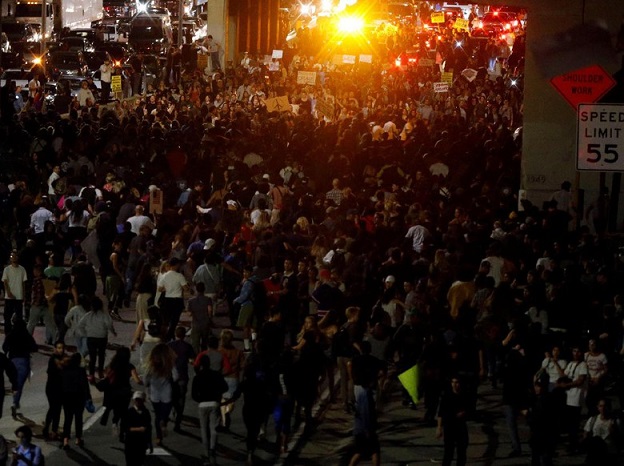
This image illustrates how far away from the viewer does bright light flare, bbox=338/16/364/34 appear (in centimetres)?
5541

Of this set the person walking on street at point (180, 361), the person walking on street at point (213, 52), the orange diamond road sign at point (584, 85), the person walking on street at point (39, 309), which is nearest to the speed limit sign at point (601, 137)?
the orange diamond road sign at point (584, 85)

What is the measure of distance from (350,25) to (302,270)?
36928 mm

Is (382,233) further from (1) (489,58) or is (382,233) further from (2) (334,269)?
(1) (489,58)

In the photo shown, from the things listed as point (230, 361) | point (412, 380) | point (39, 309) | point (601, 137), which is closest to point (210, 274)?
point (39, 309)

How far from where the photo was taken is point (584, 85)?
2144 cm

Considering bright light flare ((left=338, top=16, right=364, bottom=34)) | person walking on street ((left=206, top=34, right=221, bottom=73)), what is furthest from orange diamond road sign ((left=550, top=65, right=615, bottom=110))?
bright light flare ((left=338, top=16, right=364, bottom=34))

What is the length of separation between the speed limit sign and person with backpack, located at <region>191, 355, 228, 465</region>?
5.70 meters

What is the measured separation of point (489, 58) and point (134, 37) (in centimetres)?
1449

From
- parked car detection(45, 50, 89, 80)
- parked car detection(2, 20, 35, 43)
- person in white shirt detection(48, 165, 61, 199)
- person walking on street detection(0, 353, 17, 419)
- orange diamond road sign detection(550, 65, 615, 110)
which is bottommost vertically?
person walking on street detection(0, 353, 17, 419)

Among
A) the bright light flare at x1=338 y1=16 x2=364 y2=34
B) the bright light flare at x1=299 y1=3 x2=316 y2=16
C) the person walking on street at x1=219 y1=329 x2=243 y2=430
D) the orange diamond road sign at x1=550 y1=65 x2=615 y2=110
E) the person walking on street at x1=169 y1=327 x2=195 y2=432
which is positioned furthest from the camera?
the bright light flare at x1=299 y1=3 x2=316 y2=16

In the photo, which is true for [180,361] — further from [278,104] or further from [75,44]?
[75,44]

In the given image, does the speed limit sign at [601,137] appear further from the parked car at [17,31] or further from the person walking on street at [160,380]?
the parked car at [17,31]

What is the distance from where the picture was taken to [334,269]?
19.8 meters

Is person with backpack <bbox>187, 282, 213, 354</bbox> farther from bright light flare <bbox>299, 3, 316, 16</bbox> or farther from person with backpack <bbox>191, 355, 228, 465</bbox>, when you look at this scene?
bright light flare <bbox>299, 3, 316, 16</bbox>
